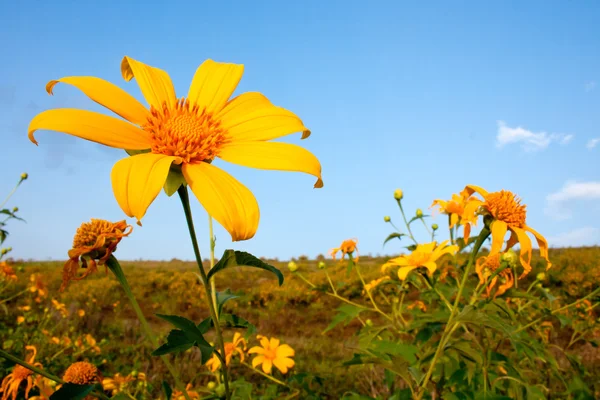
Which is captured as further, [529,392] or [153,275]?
[153,275]

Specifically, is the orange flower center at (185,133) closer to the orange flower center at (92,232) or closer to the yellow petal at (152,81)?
the yellow petal at (152,81)

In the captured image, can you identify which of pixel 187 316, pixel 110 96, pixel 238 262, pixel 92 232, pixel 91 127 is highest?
pixel 110 96

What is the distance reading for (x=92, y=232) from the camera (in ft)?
3.66

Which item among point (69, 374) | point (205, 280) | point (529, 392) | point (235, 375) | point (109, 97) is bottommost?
point (235, 375)

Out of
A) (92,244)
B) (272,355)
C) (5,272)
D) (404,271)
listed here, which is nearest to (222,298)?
(92,244)

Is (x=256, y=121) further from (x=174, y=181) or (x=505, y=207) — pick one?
(x=505, y=207)

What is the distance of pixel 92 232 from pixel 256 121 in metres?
0.49

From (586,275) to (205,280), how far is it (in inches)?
347

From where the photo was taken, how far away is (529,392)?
1.70m

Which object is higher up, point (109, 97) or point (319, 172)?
point (109, 97)

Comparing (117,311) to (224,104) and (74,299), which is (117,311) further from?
(224,104)

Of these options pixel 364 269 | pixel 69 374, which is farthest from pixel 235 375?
pixel 364 269

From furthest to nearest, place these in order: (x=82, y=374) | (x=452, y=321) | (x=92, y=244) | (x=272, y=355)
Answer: (x=272, y=355), (x=82, y=374), (x=452, y=321), (x=92, y=244)

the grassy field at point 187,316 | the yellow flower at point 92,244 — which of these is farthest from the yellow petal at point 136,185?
the grassy field at point 187,316
